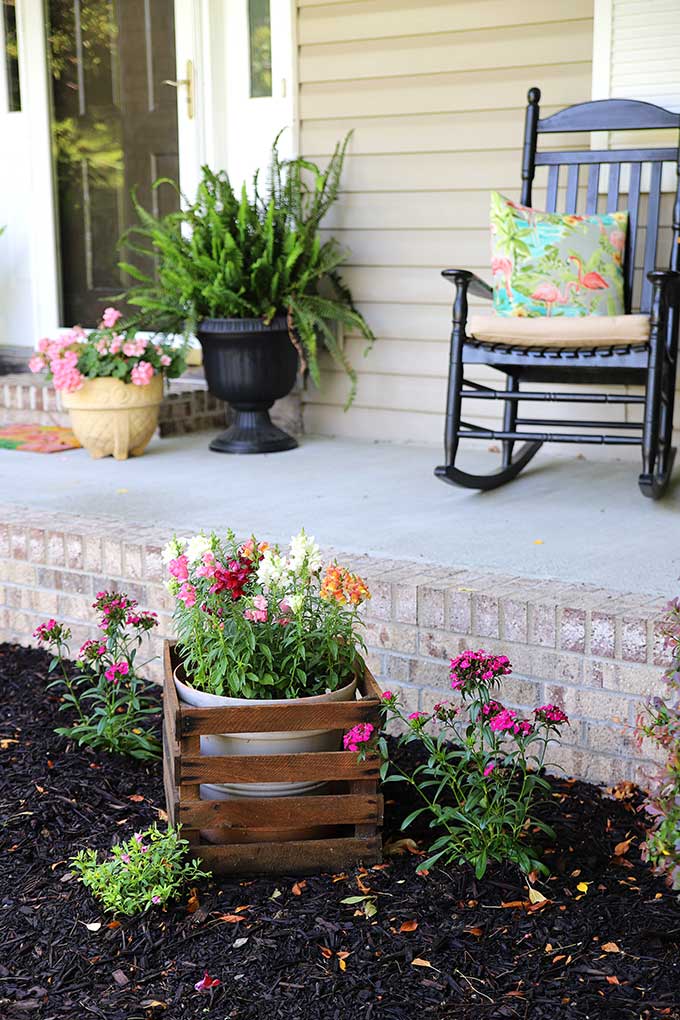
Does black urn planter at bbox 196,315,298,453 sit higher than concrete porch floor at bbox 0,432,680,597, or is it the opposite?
black urn planter at bbox 196,315,298,453

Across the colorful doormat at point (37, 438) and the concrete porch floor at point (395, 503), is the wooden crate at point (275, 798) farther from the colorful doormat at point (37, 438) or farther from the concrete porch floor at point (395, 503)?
the colorful doormat at point (37, 438)

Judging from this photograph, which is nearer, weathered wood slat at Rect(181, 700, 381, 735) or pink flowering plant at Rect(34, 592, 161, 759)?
weathered wood slat at Rect(181, 700, 381, 735)

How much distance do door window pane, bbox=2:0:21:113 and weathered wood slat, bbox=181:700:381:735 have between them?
3896mm

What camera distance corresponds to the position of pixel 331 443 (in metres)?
4.15

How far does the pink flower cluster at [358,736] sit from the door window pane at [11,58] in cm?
399

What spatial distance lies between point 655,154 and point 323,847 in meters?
Result: 2.32

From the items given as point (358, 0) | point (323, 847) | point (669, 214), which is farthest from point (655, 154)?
point (323, 847)

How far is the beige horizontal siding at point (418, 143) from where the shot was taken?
12.0 ft

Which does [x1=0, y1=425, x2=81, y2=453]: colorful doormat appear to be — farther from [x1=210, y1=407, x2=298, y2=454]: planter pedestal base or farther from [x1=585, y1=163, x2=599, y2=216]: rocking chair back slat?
[x1=585, y1=163, x2=599, y2=216]: rocking chair back slat

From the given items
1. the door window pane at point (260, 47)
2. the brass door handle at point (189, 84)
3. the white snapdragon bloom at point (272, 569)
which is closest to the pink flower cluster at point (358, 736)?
the white snapdragon bloom at point (272, 569)

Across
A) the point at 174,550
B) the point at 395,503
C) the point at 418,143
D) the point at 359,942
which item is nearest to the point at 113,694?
the point at 174,550

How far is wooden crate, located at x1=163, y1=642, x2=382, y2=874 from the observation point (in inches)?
73.3

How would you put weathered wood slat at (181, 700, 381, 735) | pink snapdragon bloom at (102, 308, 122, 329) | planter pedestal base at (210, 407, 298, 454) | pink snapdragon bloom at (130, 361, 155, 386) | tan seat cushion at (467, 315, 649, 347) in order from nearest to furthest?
1. weathered wood slat at (181, 700, 381, 735)
2. tan seat cushion at (467, 315, 649, 347)
3. pink snapdragon bloom at (130, 361, 155, 386)
4. pink snapdragon bloom at (102, 308, 122, 329)
5. planter pedestal base at (210, 407, 298, 454)

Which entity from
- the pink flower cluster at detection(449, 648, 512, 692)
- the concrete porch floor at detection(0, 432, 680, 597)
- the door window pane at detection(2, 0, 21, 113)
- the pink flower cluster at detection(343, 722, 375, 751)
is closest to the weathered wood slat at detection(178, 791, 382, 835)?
the pink flower cluster at detection(343, 722, 375, 751)
